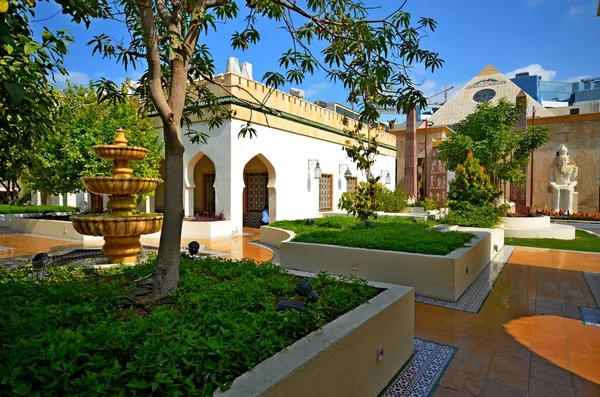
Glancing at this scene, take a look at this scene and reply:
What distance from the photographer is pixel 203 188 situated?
16359 millimetres

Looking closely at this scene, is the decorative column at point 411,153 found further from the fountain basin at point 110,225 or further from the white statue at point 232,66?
the fountain basin at point 110,225

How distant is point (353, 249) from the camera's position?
21.3 feet

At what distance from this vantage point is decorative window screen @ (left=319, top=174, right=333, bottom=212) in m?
17.5

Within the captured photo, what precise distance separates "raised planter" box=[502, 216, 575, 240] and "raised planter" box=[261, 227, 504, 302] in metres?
6.48

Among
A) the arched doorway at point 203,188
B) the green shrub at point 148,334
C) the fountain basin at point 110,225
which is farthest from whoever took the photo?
the arched doorway at point 203,188

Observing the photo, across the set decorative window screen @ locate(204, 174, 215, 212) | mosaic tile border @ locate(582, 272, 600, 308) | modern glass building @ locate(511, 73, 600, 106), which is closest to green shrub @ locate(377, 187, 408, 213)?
decorative window screen @ locate(204, 174, 215, 212)

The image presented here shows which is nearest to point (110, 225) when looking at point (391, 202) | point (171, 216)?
point (171, 216)

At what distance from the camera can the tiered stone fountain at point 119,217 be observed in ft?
19.6

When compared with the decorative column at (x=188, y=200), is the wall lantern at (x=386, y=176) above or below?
above

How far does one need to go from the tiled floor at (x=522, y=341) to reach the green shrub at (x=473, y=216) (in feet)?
15.2

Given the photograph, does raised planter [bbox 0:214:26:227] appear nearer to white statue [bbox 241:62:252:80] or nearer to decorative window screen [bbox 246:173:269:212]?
decorative window screen [bbox 246:173:269:212]

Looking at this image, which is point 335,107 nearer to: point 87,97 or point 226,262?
point 87,97

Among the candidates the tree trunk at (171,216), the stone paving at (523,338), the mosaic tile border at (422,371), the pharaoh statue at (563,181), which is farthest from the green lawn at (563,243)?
the tree trunk at (171,216)

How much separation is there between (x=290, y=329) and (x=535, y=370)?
259 centimetres
